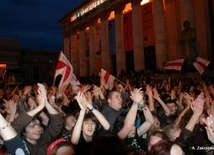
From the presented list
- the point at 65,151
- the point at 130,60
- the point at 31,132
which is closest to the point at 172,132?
the point at 65,151

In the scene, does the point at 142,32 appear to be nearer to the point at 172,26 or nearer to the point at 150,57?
the point at 172,26

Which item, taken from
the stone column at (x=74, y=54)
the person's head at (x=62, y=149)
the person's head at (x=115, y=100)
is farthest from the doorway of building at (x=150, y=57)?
the person's head at (x=62, y=149)

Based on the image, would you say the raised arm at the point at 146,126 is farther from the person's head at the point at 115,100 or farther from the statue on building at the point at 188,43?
the statue on building at the point at 188,43

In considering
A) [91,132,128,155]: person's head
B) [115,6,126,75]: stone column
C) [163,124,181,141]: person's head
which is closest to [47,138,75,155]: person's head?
[91,132,128,155]: person's head

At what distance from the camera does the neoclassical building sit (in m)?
19.7

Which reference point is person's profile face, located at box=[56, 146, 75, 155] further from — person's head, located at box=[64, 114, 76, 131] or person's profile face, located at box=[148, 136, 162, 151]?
person's head, located at box=[64, 114, 76, 131]

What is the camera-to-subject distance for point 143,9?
28.2m

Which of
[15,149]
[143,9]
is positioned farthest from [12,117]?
[143,9]

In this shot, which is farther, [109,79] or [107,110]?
[109,79]

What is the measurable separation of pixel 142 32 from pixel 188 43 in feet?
37.9

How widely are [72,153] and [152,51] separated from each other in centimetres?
2881

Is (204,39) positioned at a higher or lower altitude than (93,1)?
lower

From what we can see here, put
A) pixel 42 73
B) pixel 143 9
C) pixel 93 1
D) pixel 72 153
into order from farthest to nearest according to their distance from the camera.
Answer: pixel 42 73 < pixel 93 1 < pixel 143 9 < pixel 72 153

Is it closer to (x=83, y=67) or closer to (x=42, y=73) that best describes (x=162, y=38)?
(x=83, y=67)
